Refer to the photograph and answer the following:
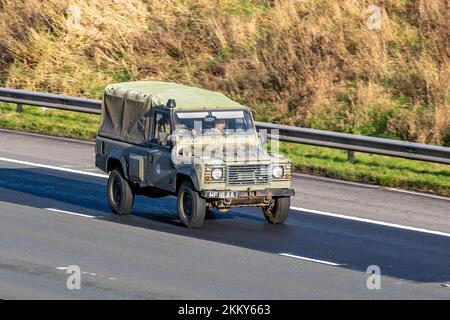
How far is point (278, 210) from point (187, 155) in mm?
1662

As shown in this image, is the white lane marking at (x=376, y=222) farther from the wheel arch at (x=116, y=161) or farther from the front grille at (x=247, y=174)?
the wheel arch at (x=116, y=161)

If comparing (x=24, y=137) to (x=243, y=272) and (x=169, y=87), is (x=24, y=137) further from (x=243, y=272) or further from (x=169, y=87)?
(x=243, y=272)

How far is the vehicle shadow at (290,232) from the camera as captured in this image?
15352mm

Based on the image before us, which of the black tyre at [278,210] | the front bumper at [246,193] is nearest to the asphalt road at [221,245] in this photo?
the black tyre at [278,210]

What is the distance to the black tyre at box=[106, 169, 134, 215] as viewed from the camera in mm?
18078

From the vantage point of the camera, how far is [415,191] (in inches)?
812

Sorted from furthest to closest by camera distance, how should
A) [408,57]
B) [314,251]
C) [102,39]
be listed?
[102,39] → [408,57] → [314,251]

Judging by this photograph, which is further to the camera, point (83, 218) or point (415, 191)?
point (415, 191)

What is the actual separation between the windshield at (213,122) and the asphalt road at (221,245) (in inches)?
56.4

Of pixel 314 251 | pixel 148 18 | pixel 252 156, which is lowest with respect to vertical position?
pixel 314 251

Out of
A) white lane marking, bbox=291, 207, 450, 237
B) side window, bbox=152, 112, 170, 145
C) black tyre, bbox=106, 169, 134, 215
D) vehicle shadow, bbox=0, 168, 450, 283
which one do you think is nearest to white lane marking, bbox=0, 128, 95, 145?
vehicle shadow, bbox=0, 168, 450, 283
